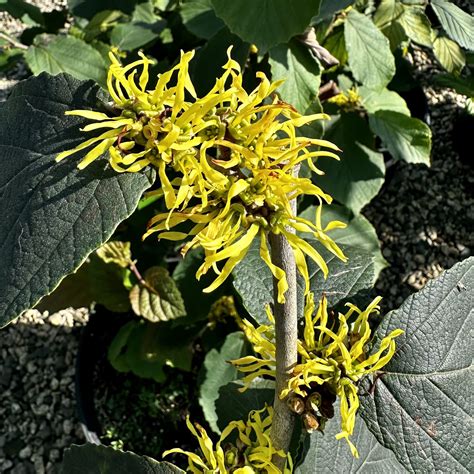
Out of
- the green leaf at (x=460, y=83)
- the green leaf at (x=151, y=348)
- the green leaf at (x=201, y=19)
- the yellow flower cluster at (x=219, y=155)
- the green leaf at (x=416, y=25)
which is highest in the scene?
the yellow flower cluster at (x=219, y=155)

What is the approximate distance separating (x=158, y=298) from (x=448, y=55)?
94 centimetres

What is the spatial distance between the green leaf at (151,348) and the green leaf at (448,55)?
3.00 ft

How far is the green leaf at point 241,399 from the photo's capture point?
32.9 inches

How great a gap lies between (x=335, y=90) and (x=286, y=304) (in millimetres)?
1182

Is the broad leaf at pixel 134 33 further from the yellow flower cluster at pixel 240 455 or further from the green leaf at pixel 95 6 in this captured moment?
the yellow flower cluster at pixel 240 455

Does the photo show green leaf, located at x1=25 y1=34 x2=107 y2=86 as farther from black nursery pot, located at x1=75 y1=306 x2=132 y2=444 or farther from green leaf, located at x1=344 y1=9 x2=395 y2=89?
black nursery pot, located at x1=75 y1=306 x2=132 y2=444

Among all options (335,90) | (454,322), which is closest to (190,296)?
(335,90)

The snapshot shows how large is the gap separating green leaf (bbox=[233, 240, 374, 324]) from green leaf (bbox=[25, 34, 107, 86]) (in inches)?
31.5

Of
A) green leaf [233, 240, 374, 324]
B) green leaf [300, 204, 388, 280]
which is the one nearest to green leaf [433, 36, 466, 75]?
green leaf [300, 204, 388, 280]

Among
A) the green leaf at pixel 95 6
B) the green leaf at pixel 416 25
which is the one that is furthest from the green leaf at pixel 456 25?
the green leaf at pixel 95 6

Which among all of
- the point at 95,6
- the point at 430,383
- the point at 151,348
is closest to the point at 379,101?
the point at 95,6

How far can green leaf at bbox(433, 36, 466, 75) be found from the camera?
1652mm

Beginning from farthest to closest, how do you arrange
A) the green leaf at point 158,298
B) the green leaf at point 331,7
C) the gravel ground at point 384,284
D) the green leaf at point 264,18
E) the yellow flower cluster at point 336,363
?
the gravel ground at point 384,284, the green leaf at point 158,298, the green leaf at point 331,7, the green leaf at point 264,18, the yellow flower cluster at point 336,363

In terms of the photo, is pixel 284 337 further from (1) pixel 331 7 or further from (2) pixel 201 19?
(2) pixel 201 19
